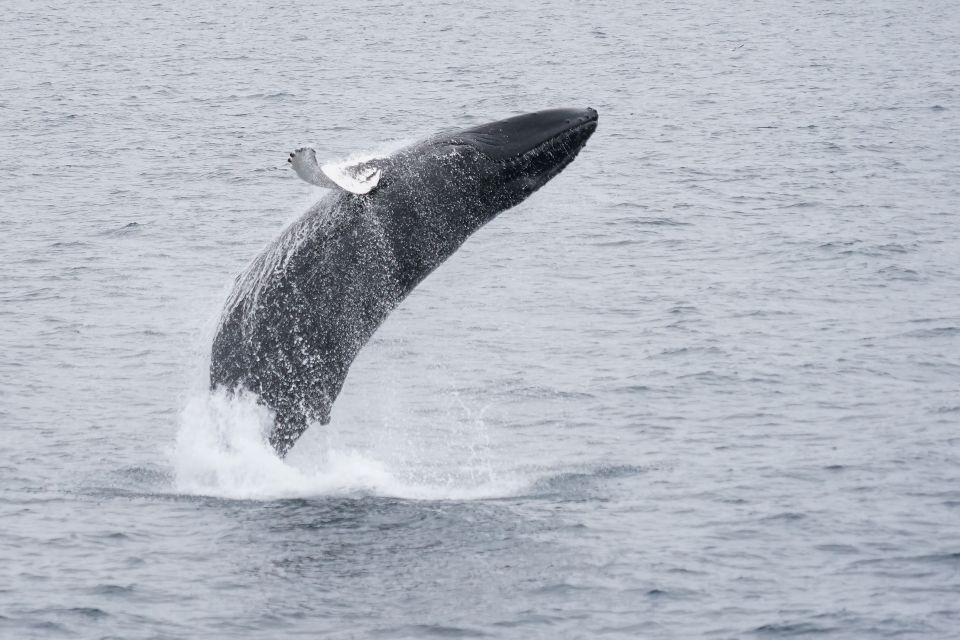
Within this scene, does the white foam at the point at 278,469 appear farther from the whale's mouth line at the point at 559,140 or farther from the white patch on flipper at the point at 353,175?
the whale's mouth line at the point at 559,140

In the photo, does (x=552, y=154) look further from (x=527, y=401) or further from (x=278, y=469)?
(x=527, y=401)

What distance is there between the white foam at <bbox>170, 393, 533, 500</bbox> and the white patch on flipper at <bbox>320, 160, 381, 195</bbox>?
3412 mm

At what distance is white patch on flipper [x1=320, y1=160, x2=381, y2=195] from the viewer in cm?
1842

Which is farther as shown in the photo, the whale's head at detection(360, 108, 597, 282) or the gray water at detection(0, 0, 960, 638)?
the whale's head at detection(360, 108, 597, 282)

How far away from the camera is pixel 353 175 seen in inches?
765

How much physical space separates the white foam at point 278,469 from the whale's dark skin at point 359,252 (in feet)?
2.53

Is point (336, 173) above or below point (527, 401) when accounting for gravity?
above

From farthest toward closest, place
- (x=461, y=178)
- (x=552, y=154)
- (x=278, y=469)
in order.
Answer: (x=278, y=469)
(x=461, y=178)
(x=552, y=154)

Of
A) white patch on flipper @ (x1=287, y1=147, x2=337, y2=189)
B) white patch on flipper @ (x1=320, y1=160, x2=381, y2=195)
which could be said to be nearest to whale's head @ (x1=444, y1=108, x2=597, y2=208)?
white patch on flipper @ (x1=320, y1=160, x2=381, y2=195)

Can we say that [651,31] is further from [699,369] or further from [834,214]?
[699,369]

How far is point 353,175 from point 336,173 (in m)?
0.79

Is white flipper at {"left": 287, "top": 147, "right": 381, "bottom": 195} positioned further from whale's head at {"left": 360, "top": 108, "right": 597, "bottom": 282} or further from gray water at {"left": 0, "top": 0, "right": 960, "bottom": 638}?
gray water at {"left": 0, "top": 0, "right": 960, "bottom": 638}

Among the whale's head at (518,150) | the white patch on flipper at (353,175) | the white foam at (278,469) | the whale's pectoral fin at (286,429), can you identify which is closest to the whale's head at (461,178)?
the whale's head at (518,150)

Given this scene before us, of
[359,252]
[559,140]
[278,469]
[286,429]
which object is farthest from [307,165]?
[278,469]
